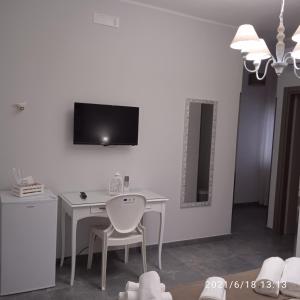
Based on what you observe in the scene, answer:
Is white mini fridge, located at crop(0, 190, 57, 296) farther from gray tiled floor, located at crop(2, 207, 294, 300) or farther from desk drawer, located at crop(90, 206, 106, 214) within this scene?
desk drawer, located at crop(90, 206, 106, 214)

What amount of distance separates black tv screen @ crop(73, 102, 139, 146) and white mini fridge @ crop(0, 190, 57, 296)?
757 millimetres

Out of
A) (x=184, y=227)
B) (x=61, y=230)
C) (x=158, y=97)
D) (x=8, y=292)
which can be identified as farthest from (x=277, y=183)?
(x=8, y=292)

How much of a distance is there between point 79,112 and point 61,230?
47.0 inches

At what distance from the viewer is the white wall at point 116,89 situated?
316cm

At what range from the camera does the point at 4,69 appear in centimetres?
308

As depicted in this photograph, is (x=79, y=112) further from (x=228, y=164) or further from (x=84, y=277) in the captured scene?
(x=228, y=164)

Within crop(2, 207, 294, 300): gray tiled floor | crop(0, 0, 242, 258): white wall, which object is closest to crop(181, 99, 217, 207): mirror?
crop(0, 0, 242, 258): white wall

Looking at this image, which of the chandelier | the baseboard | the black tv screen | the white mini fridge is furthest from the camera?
the baseboard

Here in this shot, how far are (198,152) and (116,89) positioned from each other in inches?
51.0

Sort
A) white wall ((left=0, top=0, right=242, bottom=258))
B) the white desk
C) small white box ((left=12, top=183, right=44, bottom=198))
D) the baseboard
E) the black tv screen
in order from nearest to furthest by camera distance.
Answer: small white box ((left=12, top=183, right=44, bottom=198)), the white desk, white wall ((left=0, top=0, right=242, bottom=258)), the black tv screen, the baseboard

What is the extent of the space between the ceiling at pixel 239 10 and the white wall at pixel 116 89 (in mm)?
153

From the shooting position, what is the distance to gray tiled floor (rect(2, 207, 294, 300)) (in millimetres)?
2932

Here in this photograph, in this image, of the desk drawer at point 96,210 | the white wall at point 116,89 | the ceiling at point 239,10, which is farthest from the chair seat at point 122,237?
the ceiling at point 239,10

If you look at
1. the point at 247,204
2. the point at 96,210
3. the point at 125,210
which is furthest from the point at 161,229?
the point at 247,204
